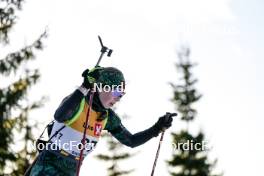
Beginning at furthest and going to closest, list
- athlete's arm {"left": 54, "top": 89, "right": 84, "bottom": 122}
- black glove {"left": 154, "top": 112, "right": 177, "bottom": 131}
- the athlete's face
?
black glove {"left": 154, "top": 112, "right": 177, "bottom": 131} < the athlete's face < athlete's arm {"left": 54, "top": 89, "right": 84, "bottom": 122}

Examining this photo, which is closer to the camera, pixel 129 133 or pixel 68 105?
pixel 68 105

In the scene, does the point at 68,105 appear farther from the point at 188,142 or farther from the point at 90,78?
the point at 188,142

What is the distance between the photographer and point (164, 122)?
5562 mm

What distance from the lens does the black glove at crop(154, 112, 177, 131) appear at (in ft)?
18.2

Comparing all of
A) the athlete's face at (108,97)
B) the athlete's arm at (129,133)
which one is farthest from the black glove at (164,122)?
the athlete's face at (108,97)

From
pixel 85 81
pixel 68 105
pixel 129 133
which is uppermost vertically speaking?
pixel 85 81

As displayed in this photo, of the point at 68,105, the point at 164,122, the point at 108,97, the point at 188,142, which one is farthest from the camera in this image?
the point at 188,142

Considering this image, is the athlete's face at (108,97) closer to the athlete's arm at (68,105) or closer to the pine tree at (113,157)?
the athlete's arm at (68,105)

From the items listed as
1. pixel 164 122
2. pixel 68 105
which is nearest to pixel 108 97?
pixel 68 105

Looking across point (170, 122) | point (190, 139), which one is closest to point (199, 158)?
point (190, 139)

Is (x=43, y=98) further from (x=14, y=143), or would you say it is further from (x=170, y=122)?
(x=170, y=122)

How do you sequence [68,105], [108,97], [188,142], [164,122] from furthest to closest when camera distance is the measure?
[188,142] < [164,122] < [108,97] < [68,105]

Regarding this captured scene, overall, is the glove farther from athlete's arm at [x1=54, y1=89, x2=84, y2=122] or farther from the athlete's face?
the athlete's face

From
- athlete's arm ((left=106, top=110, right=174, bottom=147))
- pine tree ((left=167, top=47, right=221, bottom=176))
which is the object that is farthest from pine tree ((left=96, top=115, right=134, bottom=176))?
athlete's arm ((left=106, top=110, right=174, bottom=147))
